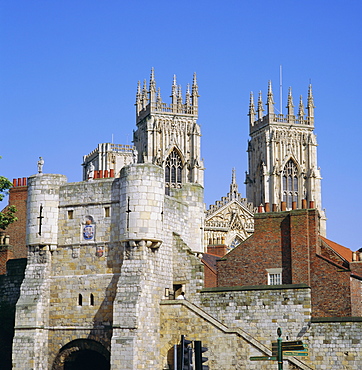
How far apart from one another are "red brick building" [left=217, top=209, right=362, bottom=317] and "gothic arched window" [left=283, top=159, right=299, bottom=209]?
234 ft

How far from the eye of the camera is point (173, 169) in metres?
108

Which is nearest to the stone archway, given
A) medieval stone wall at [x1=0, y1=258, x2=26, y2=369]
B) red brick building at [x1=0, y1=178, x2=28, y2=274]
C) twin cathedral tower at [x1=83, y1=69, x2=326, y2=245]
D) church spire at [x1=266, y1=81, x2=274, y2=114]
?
medieval stone wall at [x1=0, y1=258, x2=26, y2=369]

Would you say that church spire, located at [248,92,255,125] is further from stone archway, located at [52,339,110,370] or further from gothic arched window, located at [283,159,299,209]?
stone archway, located at [52,339,110,370]

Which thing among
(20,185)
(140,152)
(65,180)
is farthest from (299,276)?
(140,152)

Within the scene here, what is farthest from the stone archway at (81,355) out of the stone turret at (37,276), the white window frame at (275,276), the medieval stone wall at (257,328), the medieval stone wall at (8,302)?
the white window frame at (275,276)

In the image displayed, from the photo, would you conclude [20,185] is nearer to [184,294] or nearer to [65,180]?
[65,180]

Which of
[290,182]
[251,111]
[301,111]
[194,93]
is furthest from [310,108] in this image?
[194,93]

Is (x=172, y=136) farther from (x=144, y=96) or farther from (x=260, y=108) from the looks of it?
(x=260, y=108)

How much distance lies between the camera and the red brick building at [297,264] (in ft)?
119

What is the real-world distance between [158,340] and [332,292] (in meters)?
7.88

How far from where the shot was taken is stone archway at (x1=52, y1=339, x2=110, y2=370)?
3416 cm

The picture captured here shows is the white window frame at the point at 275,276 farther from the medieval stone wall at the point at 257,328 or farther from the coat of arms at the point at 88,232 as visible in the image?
the coat of arms at the point at 88,232

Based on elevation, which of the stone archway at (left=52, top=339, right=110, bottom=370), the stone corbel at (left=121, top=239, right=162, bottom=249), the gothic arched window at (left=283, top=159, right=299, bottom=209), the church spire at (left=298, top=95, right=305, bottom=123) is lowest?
the stone archway at (left=52, top=339, right=110, bottom=370)

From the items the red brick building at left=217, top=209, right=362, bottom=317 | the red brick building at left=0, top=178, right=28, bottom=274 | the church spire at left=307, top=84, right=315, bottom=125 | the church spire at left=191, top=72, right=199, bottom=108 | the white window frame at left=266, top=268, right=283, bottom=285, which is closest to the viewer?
the red brick building at left=217, top=209, right=362, bottom=317
